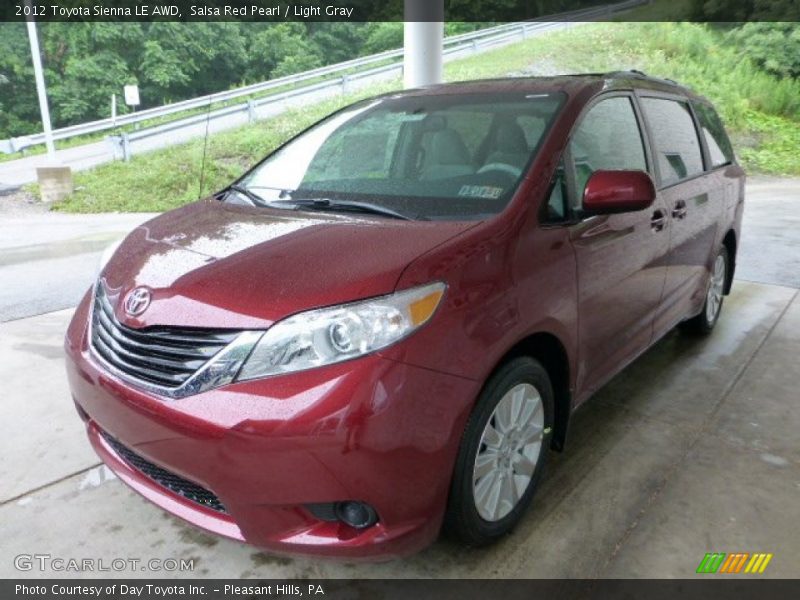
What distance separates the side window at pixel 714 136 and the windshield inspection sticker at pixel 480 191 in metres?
2.23

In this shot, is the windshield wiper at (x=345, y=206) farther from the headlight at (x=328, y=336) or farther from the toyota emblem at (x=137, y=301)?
the toyota emblem at (x=137, y=301)

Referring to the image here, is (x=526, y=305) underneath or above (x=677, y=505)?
above

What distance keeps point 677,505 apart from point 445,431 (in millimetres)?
1210

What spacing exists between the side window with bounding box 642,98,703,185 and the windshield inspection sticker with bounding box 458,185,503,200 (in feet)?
4.09

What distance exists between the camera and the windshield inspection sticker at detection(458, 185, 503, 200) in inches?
89.9

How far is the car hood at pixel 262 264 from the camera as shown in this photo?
180cm

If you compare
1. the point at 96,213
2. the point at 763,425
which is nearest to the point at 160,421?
the point at 763,425

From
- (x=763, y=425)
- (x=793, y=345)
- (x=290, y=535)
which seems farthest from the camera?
(x=793, y=345)

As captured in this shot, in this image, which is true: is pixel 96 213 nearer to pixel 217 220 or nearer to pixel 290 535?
pixel 217 220

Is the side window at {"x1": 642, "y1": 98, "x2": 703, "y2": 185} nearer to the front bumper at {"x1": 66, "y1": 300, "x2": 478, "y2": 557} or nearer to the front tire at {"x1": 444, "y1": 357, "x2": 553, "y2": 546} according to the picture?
the front tire at {"x1": 444, "y1": 357, "x2": 553, "y2": 546}

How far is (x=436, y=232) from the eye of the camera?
2.06m

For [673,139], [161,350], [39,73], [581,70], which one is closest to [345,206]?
[161,350]

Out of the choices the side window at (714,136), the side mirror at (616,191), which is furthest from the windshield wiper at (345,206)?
the side window at (714,136)

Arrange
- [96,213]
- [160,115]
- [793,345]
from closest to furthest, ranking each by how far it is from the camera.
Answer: [793,345] < [96,213] < [160,115]
